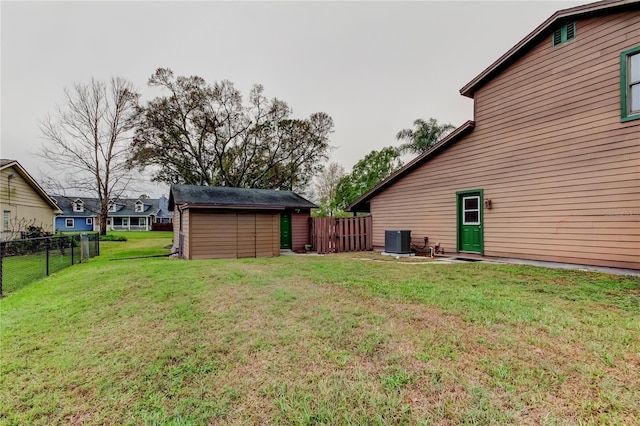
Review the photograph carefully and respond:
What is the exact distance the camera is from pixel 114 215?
4288 cm

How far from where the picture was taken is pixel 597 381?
2.16 m

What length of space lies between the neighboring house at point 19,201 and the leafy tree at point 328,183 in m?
20.5

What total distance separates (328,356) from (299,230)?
12.3m

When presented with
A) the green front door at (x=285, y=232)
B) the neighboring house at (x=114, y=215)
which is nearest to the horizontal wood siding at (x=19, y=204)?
the green front door at (x=285, y=232)

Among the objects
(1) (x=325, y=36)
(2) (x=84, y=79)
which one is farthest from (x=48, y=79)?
(1) (x=325, y=36)

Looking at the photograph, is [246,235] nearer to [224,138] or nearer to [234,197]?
[234,197]

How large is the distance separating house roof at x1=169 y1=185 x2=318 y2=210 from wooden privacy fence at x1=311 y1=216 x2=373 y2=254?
7.67ft

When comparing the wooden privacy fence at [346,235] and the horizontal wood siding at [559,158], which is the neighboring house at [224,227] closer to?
the wooden privacy fence at [346,235]

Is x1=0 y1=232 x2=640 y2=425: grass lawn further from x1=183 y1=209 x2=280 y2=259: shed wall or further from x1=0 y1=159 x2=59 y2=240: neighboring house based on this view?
x1=0 y1=159 x2=59 y2=240: neighboring house

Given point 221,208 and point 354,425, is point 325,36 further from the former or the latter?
Result: point 354,425

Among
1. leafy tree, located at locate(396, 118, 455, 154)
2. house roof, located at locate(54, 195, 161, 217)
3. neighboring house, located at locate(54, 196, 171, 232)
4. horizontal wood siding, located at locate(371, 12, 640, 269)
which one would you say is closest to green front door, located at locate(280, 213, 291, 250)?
horizontal wood siding, located at locate(371, 12, 640, 269)

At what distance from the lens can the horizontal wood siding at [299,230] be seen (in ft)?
48.6

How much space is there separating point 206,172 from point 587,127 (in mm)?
23889

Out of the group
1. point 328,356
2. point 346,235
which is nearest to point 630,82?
point 328,356
